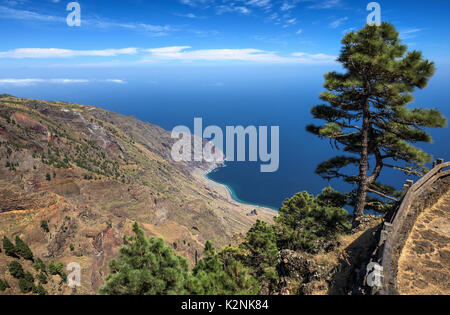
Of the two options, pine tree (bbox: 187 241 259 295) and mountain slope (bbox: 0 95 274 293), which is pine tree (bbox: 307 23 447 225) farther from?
mountain slope (bbox: 0 95 274 293)

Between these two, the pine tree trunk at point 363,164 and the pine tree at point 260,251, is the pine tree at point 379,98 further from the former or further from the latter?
the pine tree at point 260,251

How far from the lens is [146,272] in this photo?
10375 mm

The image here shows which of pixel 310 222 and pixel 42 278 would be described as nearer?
pixel 310 222

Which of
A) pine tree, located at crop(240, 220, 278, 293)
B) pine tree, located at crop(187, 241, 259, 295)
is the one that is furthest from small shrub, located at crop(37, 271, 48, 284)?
pine tree, located at crop(187, 241, 259, 295)

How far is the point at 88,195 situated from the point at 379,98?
283 feet

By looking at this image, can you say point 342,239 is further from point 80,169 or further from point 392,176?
point 392,176

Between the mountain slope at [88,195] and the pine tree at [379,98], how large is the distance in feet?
147

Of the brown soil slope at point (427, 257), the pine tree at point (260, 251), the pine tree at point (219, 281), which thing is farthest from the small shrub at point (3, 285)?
the brown soil slope at point (427, 257)

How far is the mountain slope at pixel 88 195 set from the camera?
4416cm

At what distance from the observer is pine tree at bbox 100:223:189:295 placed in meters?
10.3

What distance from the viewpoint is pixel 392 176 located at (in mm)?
153750

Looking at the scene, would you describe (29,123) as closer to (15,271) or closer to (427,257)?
(15,271)

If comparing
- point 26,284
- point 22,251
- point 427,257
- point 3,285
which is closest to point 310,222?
point 427,257

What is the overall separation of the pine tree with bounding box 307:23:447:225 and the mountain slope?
44.8m
